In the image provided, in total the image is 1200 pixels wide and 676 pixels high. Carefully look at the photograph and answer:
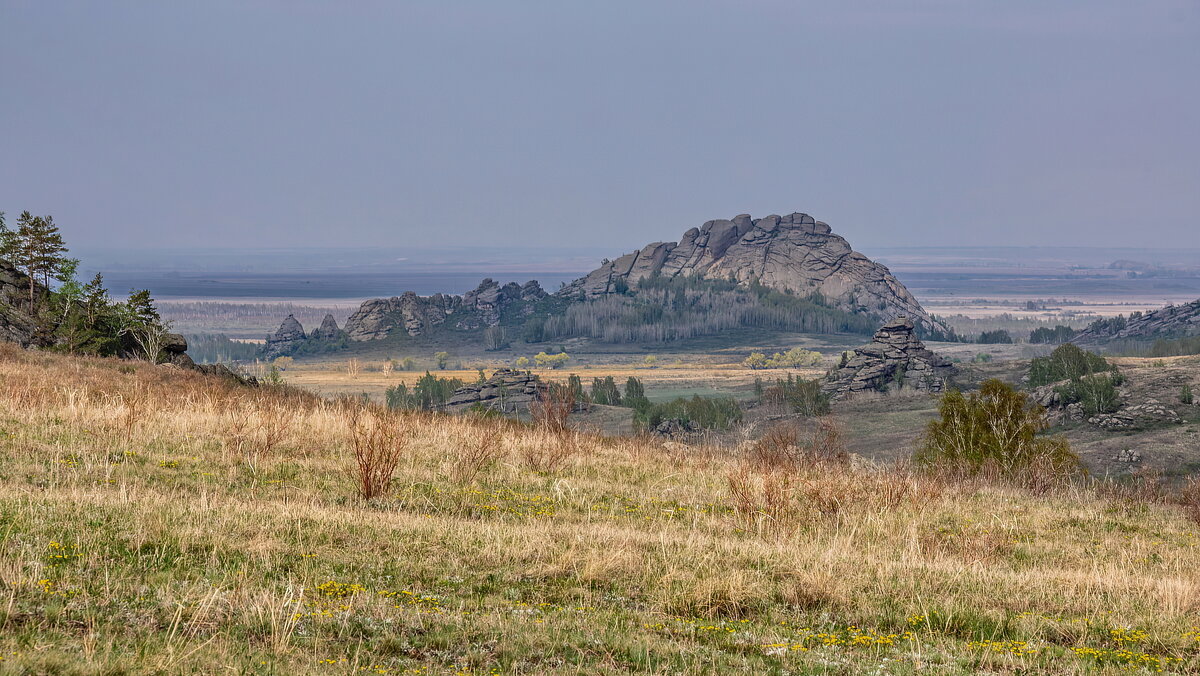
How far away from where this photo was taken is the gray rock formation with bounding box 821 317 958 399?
5192 inches

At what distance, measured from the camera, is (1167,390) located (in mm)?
92125

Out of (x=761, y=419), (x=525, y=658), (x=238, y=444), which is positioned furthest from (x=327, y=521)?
(x=761, y=419)

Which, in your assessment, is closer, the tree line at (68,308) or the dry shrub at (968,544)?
the dry shrub at (968,544)

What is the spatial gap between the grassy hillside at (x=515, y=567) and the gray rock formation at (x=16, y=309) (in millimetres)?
27068

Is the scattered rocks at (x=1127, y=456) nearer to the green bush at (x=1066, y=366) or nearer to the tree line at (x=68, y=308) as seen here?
the green bush at (x=1066, y=366)

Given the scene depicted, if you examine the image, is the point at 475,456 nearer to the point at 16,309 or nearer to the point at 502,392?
the point at 16,309

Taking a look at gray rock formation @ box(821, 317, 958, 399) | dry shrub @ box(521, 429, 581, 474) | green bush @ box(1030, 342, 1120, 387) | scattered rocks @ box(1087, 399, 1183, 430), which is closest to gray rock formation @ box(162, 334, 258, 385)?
dry shrub @ box(521, 429, 581, 474)

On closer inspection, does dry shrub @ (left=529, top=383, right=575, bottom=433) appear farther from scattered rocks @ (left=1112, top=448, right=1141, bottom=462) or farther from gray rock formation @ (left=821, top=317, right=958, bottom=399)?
gray rock formation @ (left=821, top=317, right=958, bottom=399)

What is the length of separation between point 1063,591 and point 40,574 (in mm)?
8924

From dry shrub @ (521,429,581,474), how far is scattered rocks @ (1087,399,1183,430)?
264 ft

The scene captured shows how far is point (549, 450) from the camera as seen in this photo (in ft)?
56.4

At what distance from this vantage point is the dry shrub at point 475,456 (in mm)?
14141

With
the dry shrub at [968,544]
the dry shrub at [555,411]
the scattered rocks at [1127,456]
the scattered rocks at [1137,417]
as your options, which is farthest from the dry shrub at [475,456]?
the scattered rocks at [1137,417]

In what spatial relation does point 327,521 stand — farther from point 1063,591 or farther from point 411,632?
point 1063,591
